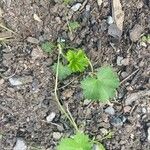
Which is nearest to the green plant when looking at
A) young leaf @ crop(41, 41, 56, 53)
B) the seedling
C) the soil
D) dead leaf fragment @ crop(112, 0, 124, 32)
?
the soil

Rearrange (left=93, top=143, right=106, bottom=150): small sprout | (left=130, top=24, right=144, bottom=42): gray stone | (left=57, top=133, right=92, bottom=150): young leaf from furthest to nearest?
(left=130, top=24, right=144, bottom=42): gray stone, (left=93, top=143, right=106, bottom=150): small sprout, (left=57, top=133, right=92, bottom=150): young leaf

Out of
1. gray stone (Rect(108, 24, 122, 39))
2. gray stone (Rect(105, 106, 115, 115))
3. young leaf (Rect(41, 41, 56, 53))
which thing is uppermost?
gray stone (Rect(108, 24, 122, 39))

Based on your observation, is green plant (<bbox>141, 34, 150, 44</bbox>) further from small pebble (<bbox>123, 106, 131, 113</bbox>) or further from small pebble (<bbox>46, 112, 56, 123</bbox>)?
small pebble (<bbox>46, 112, 56, 123</bbox>)

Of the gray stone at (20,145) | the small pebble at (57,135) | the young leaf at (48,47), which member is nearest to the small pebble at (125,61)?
the young leaf at (48,47)

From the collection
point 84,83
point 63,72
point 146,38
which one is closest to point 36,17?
point 63,72

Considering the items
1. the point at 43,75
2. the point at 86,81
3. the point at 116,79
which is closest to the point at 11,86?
the point at 43,75

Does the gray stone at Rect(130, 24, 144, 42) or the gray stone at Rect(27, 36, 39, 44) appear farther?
the gray stone at Rect(27, 36, 39, 44)

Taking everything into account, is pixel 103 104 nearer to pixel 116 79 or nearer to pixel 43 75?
pixel 116 79

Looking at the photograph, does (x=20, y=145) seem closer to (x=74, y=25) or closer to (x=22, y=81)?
(x=22, y=81)
